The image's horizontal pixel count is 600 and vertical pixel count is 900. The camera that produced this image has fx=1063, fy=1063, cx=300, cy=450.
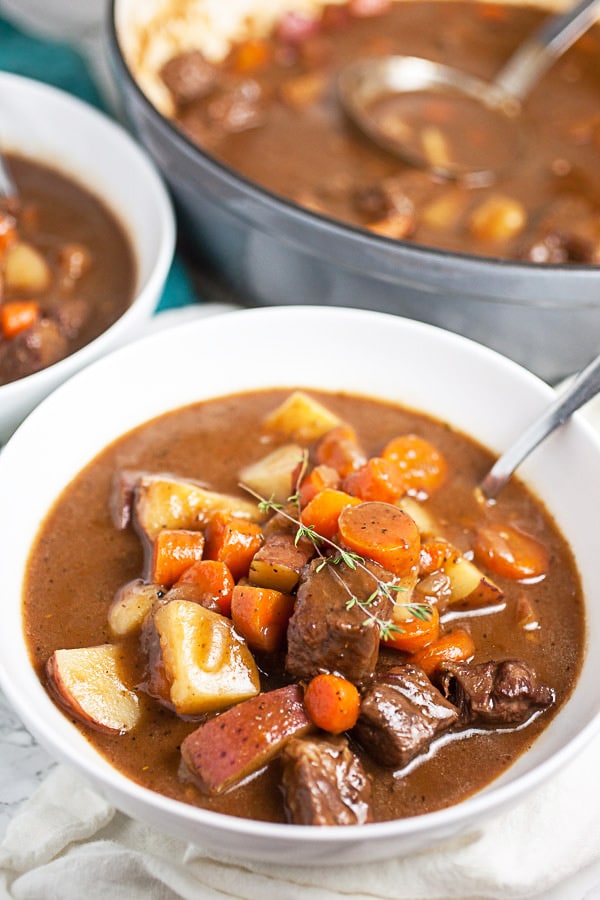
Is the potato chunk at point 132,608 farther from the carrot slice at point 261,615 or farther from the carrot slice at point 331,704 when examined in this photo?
the carrot slice at point 331,704

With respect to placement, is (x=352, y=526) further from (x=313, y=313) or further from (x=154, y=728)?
(x=313, y=313)

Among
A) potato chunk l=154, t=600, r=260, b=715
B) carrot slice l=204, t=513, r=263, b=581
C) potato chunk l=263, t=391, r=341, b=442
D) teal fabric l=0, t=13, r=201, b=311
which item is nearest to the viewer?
potato chunk l=154, t=600, r=260, b=715

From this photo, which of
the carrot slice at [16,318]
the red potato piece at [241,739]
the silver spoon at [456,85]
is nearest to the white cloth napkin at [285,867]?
the red potato piece at [241,739]

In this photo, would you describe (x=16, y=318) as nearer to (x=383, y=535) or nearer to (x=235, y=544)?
(x=235, y=544)

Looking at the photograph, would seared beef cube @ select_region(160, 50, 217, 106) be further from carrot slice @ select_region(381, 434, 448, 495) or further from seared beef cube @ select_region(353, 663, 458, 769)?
seared beef cube @ select_region(353, 663, 458, 769)

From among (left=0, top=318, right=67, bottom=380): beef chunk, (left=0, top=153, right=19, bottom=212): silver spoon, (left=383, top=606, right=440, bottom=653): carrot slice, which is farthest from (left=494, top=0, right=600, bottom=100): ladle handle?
(left=383, top=606, right=440, bottom=653): carrot slice

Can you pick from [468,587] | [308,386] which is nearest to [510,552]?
[468,587]
